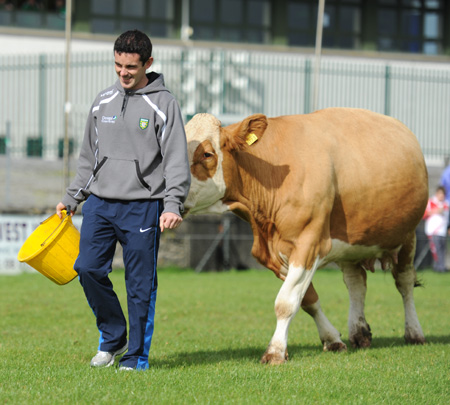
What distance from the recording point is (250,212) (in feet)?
23.0

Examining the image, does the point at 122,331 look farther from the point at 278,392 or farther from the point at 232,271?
the point at 232,271

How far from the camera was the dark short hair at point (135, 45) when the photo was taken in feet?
19.1

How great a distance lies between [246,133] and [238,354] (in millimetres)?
1927

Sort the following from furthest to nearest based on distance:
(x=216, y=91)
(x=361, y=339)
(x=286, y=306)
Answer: (x=216, y=91) < (x=361, y=339) < (x=286, y=306)

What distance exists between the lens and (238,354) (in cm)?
716

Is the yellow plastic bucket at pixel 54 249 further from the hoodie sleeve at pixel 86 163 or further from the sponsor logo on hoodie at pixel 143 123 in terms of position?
the sponsor logo on hoodie at pixel 143 123

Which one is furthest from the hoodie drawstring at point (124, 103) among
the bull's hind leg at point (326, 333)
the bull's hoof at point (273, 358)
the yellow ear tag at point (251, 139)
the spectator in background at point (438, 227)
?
the spectator in background at point (438, 227)

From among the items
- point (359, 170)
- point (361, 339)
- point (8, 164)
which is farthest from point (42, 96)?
point (359, 170)

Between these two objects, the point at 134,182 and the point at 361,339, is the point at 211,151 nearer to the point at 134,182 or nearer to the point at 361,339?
the point at 134,182

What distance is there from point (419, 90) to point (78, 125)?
9.72 metres

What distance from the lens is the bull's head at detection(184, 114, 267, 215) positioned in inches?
262

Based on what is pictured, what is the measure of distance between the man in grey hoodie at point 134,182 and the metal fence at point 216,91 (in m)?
15.5

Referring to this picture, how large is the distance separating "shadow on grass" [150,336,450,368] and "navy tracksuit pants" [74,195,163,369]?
46 centimetres

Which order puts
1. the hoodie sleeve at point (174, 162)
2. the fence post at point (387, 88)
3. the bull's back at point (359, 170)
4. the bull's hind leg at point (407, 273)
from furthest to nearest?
1. the fence post at point (387, 88)
2. the bull's hind leg at point (407, 273)
3. the bull's back at point (359, 170)
4. the hoodie sleeve at point (174, 162)
